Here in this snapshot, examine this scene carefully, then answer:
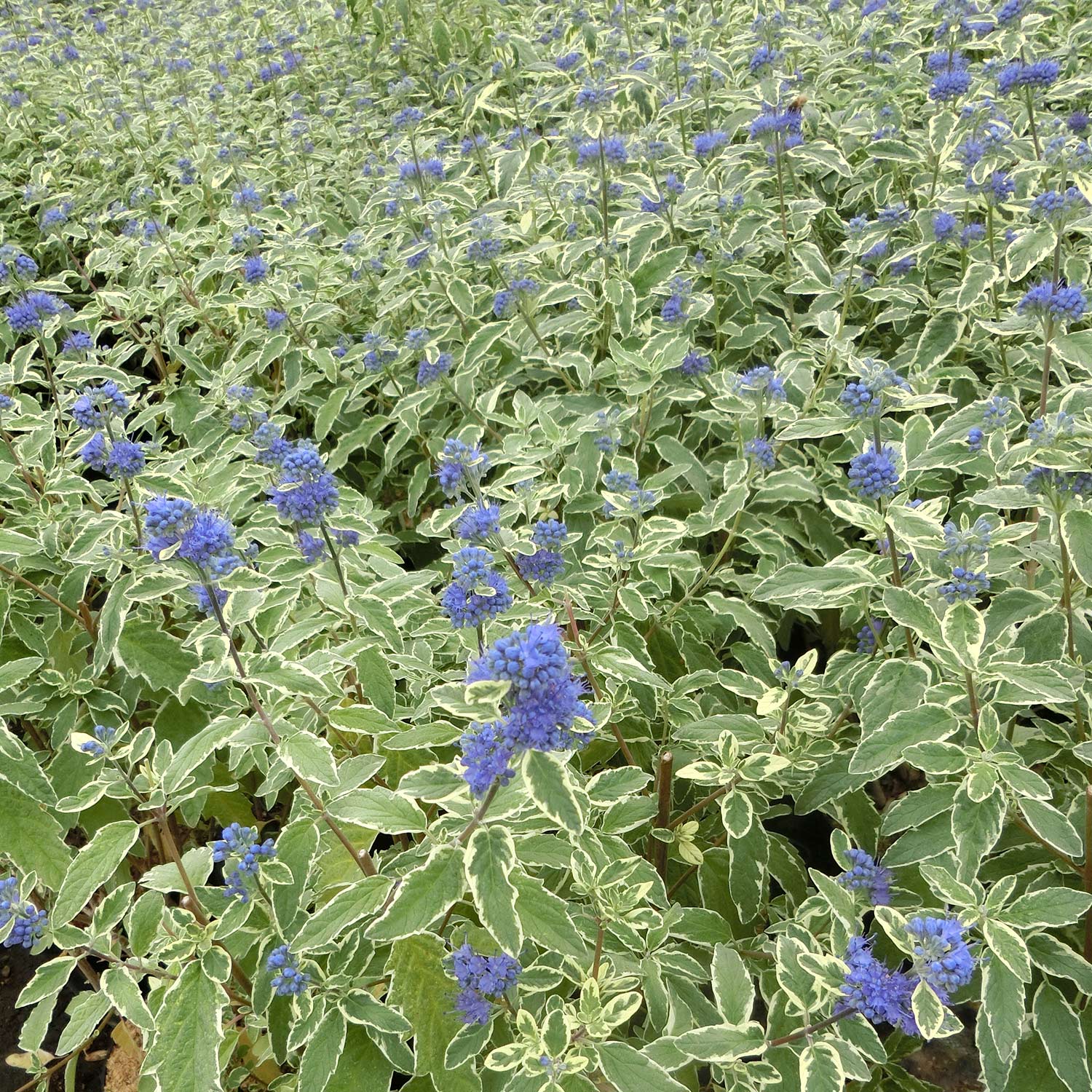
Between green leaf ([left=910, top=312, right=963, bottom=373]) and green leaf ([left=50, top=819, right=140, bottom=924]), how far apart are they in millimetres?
3016

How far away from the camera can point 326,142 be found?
675cm

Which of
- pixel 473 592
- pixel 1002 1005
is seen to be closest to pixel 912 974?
pixel 1002 1005

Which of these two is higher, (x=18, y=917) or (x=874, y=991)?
(x=18, y=917)

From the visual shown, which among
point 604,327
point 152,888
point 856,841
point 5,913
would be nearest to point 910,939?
point 856,841

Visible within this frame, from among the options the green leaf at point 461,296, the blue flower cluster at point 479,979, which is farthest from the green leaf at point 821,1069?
the green leaf at point 461,296

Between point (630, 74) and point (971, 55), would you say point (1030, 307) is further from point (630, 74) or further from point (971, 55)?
point (971, 55)

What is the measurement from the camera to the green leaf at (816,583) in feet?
6.53

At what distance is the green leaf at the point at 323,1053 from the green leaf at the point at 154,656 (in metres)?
1.22

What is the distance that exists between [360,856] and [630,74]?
3586mm

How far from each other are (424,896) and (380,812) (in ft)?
0.83

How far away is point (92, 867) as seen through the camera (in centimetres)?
184

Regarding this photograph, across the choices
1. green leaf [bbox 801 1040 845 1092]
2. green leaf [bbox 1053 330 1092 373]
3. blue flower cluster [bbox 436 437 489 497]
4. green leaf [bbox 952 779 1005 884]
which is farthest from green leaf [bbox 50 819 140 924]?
green leaf [bbox 1053 330 1092 373]

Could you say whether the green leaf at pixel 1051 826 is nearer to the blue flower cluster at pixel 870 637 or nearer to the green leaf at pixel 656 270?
the blue flower cluster at pixel 870 637

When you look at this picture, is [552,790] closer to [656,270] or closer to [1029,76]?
[656,270]
